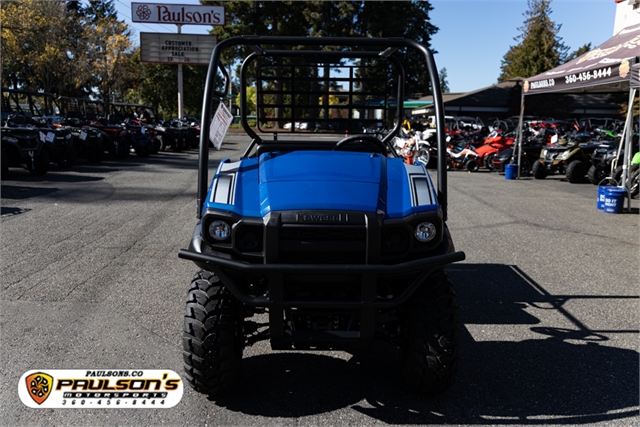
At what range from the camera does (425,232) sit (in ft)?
9.71

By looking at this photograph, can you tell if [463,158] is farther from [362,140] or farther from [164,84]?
[164,84]

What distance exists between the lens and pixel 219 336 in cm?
290

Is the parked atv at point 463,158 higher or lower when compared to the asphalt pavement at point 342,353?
higher

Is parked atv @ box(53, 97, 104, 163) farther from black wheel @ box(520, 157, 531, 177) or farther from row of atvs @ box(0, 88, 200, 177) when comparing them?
black wheel @ box(520, 157, 531, 177)

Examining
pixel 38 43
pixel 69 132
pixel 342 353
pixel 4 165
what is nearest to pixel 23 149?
pixel 4 165

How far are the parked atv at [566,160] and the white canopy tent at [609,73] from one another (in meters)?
1.76

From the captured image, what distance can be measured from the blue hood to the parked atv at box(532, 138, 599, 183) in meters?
12.3

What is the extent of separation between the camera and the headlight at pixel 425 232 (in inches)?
116

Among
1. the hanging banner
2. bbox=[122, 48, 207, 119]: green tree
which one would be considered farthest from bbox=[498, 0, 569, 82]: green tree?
the hanging banner

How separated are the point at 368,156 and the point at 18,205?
6.95 m

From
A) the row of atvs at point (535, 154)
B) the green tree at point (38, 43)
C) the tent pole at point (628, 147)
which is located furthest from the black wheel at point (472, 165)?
the green tree at point (38, 43)

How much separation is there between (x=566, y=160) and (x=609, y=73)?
535cm

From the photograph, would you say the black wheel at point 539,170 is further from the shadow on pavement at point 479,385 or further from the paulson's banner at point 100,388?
the paulson's banner at point 100,388

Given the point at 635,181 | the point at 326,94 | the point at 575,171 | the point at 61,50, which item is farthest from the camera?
the point at 61,50
